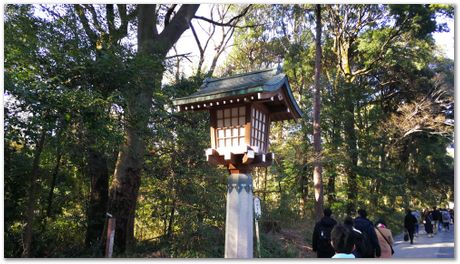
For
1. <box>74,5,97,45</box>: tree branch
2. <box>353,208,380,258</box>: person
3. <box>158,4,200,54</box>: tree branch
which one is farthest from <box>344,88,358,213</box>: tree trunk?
<box>74,5,97,45</box>: tree branch

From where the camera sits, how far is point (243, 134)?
20.1ft

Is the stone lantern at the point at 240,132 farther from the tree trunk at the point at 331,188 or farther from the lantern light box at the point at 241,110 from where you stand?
the tree trunk at the point at 331,188

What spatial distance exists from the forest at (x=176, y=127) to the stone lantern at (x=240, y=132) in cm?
165

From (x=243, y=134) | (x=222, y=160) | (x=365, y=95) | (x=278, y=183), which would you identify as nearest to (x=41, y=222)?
(x=222, y=160)

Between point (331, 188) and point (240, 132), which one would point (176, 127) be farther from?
point (331, 188)

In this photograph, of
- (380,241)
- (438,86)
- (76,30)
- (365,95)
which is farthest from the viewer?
(365,95)

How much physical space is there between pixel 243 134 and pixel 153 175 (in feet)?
13.3

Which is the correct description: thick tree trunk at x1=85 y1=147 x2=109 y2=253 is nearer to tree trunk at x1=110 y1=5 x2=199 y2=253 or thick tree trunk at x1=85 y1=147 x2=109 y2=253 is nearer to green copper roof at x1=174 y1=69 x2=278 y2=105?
tree trunk at x1=110 y1=5 x2=199 y2=253

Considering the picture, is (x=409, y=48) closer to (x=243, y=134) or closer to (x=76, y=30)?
(x=243, y=134)

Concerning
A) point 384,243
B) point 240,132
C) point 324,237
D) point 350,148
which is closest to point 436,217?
point 350,148

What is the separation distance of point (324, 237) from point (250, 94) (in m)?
2.42

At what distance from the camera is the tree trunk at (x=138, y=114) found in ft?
23.9

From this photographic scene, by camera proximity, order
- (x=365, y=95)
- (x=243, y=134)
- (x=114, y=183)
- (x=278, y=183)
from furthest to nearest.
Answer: (x=365, y=95) < (x=278, y=183) < (x=114, y=183) < (x=243, y=134)

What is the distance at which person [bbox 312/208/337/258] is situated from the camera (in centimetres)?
551
